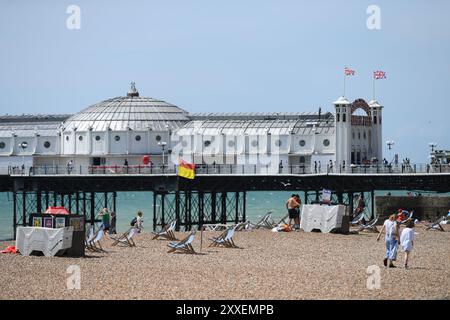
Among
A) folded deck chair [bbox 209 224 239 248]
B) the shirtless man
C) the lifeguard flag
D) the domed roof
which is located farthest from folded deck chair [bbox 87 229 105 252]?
the domed roof

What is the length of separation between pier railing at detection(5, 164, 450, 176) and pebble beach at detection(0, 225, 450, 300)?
73.1ft

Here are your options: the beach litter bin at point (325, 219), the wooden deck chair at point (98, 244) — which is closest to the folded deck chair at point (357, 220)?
the beach litter bin at point (325, 219)

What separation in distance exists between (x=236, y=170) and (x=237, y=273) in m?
39.2

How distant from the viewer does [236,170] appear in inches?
2906

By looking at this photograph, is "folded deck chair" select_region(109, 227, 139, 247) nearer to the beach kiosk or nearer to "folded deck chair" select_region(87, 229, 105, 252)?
"folded deck chair" select_region(87, 229, 105, 252)

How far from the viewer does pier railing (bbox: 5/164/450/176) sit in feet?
223

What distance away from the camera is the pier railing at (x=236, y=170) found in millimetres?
68062

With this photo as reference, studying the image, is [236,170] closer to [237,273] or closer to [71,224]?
[71,224]

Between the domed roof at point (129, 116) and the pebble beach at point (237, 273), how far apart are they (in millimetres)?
39677

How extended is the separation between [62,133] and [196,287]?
56.2 m

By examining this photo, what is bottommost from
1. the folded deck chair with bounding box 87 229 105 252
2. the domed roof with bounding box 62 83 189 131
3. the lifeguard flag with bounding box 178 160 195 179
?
the folded deck chair with bounding box 87 229 105 252

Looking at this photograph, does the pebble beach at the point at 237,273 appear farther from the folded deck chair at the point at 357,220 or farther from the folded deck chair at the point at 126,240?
the folded deck chair at the point at 357,220

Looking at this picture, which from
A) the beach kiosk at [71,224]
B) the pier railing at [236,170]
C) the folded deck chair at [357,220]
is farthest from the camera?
the pier railing at [236,170]
